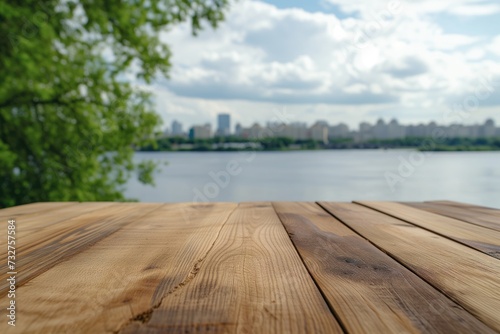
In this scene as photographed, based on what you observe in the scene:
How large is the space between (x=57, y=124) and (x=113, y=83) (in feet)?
3.58

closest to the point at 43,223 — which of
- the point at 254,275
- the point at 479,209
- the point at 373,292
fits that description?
the point at 254,275

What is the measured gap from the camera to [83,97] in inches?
247

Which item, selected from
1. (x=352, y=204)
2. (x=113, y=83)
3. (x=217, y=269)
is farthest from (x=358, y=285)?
(x=113, y=83)

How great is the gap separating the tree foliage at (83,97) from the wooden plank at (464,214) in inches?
203

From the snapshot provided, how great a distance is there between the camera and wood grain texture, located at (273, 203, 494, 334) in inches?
22.9

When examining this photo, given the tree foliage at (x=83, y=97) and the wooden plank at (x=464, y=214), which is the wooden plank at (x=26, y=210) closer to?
the wooden plank at (x=464, y=214)

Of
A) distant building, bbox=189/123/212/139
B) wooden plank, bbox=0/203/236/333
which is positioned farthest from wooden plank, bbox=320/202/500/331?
distant building, bbox=189/123/212/139

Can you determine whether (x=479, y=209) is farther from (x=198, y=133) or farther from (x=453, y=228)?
(x=198, y=133)

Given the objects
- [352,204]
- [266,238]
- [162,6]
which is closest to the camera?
[266,238]

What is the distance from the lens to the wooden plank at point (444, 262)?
2.25ft

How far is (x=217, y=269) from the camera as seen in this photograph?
0.83m

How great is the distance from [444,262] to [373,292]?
0.29m

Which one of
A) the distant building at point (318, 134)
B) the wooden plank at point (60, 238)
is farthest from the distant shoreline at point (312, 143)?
the wooden plank at point (60, 238)

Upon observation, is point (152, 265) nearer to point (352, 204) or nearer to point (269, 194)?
point (352, 204)
